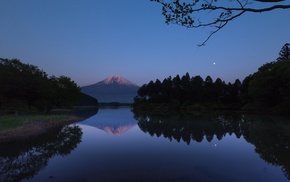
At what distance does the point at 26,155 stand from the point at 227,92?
70879mm

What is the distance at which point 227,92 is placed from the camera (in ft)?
254

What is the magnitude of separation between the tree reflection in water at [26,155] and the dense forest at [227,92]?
37.8 metres

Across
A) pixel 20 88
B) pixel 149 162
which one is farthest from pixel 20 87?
pixel 149 162

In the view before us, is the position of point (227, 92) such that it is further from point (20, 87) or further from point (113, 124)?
point (20, 87)

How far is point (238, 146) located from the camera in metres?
15.6

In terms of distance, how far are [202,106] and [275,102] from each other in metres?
24.6

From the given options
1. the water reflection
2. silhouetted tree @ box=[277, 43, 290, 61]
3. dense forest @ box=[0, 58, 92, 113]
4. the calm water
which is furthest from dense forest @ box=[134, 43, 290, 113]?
dense forest @ box=[0, 58, 92, 113]

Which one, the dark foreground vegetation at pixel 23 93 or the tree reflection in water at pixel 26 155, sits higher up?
the dark foreground vegetation at pixel 23 93

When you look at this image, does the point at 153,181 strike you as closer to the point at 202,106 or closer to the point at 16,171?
the point at 16,171

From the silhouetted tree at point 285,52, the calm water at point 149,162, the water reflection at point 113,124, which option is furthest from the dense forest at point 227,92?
the calm water at point 149,162

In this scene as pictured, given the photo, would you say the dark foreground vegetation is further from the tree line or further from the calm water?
the calm water

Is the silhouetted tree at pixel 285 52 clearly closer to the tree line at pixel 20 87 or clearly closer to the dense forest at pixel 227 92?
the dense forest at pixel 227 92

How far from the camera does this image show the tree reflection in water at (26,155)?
9227mm

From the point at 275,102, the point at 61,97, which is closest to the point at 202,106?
the point at 275,102
